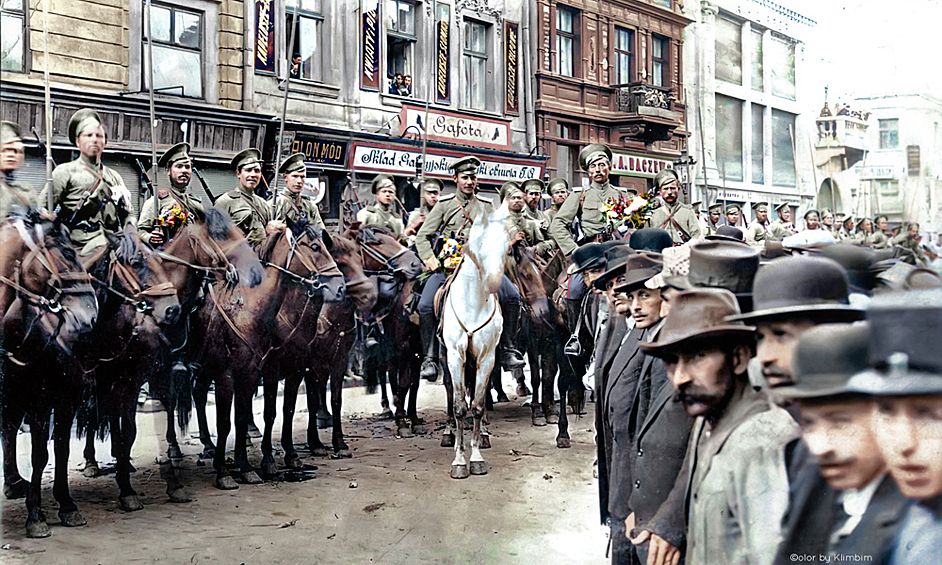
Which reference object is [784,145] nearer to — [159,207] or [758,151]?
[758,151]

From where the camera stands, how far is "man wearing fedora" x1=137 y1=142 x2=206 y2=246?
7203 millimetres

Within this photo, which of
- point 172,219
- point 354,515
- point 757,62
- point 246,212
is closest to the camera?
point 757,62

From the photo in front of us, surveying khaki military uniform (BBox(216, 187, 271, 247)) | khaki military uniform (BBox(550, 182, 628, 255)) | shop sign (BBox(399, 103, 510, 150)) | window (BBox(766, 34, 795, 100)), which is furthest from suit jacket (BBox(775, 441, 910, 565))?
shop sign (BBox(399, 103, 510, 150))

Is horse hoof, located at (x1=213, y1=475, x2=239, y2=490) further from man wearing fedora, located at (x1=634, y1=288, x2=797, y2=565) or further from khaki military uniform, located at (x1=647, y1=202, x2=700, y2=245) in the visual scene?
khaki military uniform, located at (x1=647, y1=202, x2=700, y2=245)

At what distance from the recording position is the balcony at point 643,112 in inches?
351

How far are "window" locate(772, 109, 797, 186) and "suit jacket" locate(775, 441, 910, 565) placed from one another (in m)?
1.99

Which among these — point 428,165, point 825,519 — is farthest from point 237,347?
point 428,165

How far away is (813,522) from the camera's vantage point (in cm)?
192

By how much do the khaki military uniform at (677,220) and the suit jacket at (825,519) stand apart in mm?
7521

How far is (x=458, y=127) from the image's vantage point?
12.7 m

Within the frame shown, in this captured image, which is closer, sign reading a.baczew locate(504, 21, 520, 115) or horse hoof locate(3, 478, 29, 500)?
horse hoof locate(3, 478, 29, 500)

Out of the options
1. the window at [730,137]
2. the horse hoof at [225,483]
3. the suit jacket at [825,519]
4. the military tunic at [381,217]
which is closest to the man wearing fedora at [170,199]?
the horse hoof at [225,483]

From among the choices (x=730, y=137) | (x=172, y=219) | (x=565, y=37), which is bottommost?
(x=172, y=219)

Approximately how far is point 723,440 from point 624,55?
325 inches
